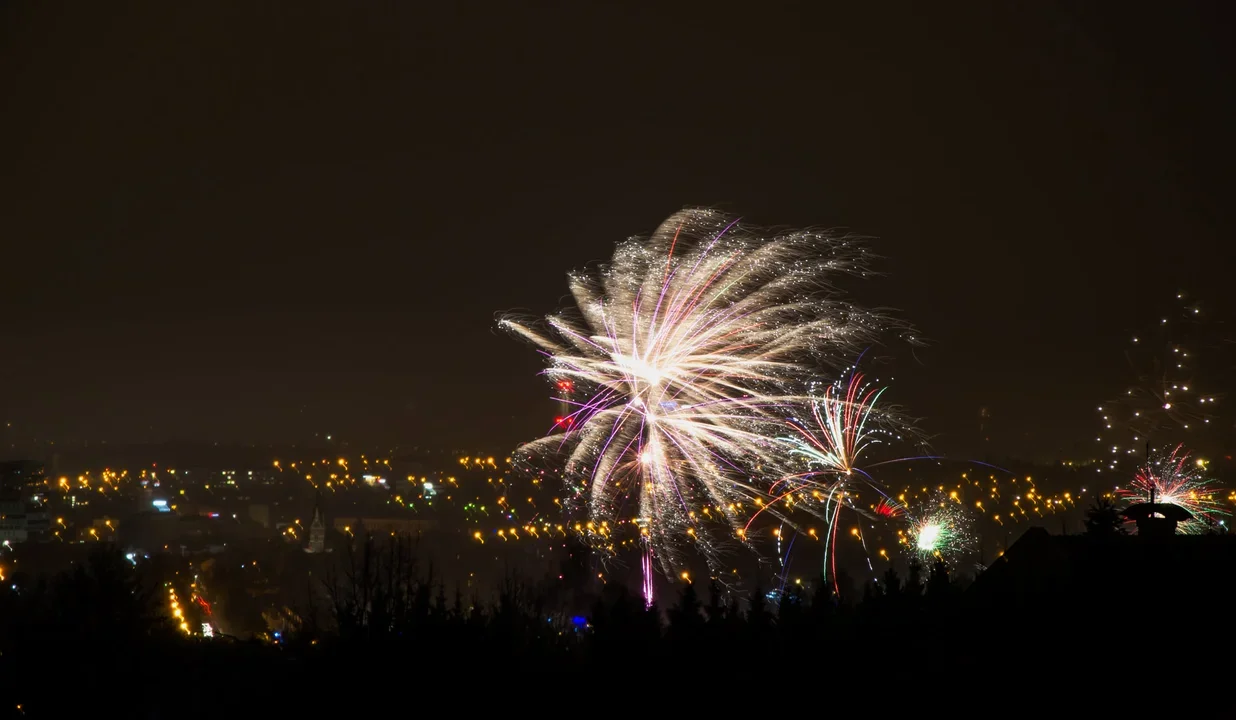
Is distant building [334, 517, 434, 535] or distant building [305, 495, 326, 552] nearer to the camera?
distant building [305, 495, 326, 552]

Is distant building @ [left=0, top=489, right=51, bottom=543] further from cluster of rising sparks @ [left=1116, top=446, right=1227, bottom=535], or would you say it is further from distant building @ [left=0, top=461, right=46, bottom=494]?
cluster of rising sparks @ [left=1116, top=446, right=1227, bottom=535]

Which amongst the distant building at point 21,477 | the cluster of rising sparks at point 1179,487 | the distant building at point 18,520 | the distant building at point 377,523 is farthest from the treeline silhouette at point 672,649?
the distant building at point 21,477

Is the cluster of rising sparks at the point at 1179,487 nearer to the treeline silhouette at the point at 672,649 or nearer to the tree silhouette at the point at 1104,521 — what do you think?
the tree silhouette at the point at 1104,521

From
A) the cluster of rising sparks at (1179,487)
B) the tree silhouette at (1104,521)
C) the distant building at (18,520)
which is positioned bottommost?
the tree silhouette at (1104,521)

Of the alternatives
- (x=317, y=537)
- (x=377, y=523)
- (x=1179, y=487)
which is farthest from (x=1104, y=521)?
(x=377, y=523)

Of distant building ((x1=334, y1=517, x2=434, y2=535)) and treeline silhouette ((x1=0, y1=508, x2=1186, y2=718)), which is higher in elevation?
distant building ((x1=334, y1=517, x2=434, y2=535))

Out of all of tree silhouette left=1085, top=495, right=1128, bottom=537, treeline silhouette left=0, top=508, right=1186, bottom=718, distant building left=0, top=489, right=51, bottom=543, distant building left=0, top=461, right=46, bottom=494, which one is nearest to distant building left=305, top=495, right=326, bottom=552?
distant building left=0, top=489, right=51, bottom=543

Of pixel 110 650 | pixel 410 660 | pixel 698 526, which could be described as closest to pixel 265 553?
pixel 698 526

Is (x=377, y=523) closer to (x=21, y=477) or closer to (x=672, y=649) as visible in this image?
(x=21, y=477)

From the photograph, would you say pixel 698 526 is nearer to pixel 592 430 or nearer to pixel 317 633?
pixel 592 430
